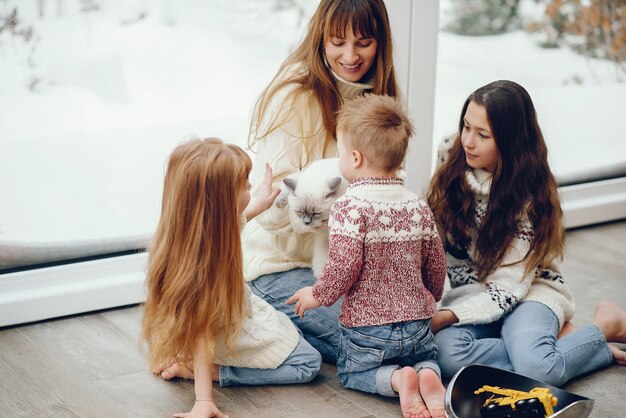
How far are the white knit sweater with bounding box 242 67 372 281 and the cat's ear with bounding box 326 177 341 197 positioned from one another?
0.18 m

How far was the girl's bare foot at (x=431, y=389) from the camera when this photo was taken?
191 cm

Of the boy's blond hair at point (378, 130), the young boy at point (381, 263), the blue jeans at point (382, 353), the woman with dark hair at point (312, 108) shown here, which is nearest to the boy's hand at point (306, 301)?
the young boy at point (381, 263)

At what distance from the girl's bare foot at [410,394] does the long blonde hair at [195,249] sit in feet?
1.32

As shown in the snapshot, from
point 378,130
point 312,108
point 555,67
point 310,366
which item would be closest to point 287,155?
point 312,108

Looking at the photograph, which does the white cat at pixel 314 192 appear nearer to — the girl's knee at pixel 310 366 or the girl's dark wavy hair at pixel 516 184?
the girl's knee at pixel 310 366

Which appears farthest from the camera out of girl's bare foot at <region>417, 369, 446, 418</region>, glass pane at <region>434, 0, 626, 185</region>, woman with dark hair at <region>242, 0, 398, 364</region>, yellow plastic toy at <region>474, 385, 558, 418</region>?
glass pane at <region>434, 0, 626, 185</region>

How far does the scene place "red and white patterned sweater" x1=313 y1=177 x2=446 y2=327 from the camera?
187 centimetres

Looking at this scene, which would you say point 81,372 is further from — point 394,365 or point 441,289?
point 441,289

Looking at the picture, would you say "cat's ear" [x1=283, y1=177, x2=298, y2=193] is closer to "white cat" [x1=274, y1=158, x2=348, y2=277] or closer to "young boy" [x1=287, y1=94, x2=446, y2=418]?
"white cat" [x1=274, y1=158, x2=348, y2=277]

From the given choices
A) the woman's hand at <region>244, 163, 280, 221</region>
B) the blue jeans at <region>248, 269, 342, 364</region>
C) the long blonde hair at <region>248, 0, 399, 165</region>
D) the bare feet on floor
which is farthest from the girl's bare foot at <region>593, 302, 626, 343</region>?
the woman's hand at <region>244, 163, 280, 221</region>

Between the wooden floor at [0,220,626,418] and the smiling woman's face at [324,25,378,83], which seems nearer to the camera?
the wooden floor at [0,220,626,418]

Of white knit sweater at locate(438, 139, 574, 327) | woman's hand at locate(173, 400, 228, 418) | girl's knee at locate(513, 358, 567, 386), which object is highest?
white knit sweater at locate(438, 139, 574, 327)

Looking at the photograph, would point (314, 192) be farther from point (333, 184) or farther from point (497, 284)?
point (497, 284)

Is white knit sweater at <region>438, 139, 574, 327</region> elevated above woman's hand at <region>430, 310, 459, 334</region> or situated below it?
above
